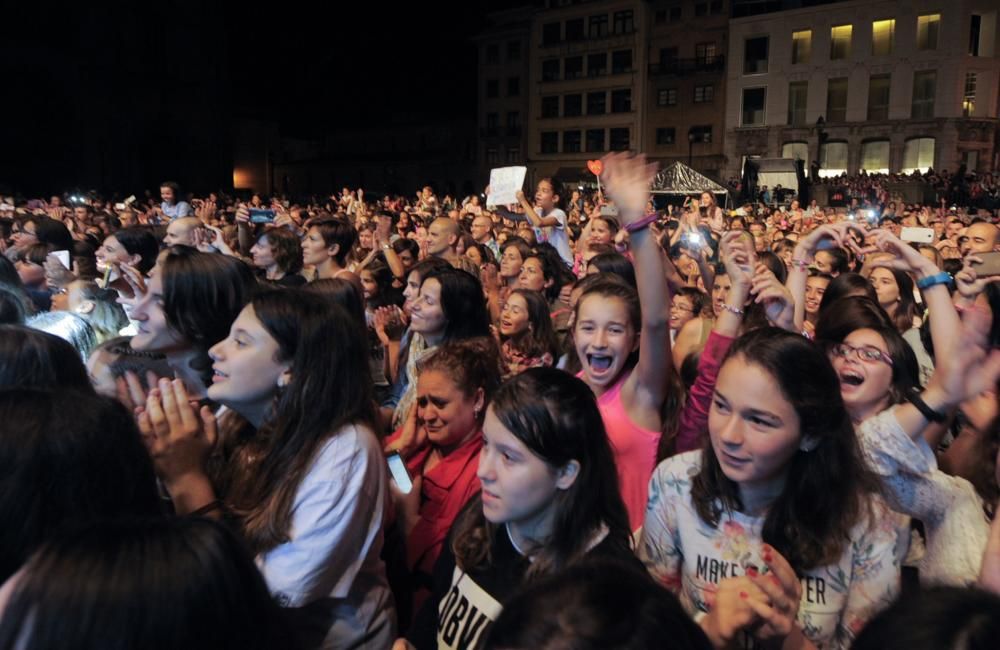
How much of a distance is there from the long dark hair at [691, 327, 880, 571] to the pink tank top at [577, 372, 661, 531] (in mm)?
634

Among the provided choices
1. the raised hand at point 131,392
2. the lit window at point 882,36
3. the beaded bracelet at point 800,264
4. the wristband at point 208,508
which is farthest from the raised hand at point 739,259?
the lit window at point 882,36

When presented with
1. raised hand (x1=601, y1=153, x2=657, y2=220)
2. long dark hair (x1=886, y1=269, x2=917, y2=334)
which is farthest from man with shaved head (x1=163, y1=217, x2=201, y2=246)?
long dark hair (x1=886, y1=269, x2=917, y2=334)

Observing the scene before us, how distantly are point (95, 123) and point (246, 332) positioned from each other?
1518 inches

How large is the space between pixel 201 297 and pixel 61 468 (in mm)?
1545

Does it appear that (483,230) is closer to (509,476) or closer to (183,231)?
(183,231)

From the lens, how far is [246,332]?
2.46 metres

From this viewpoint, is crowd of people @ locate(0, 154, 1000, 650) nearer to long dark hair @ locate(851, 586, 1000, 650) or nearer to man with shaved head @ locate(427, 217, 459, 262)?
long dark hair @ locate(851, 586, 1000, 650)

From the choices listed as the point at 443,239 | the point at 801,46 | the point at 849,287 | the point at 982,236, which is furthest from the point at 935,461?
the point at 801,46

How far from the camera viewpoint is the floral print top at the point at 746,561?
2.02 metres

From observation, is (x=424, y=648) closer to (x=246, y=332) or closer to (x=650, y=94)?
(x=246, y=332)

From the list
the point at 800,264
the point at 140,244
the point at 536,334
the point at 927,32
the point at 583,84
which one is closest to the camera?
the point at 800,264

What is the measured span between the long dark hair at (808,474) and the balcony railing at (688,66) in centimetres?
4882

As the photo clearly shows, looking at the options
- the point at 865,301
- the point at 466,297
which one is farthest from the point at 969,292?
the point at 466,297

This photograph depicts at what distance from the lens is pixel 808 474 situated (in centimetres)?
214
